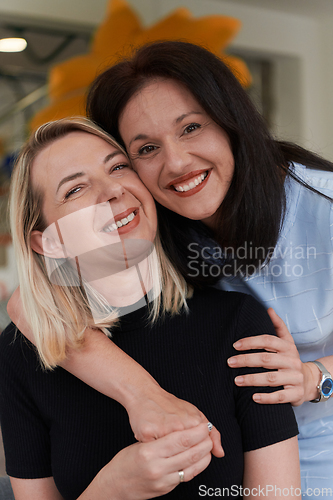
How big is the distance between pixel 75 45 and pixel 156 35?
85 centimetres

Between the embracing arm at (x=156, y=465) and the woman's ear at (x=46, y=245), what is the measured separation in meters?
0.44

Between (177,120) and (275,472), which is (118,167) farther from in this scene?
(275,472)

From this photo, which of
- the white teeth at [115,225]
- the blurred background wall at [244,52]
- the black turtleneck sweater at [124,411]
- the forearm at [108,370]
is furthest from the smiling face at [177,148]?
the blurred background wall at [244,52]

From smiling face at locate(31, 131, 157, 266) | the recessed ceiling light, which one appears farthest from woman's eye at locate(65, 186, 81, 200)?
the recessed ceiling light

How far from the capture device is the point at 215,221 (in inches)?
45.1

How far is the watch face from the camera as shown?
1054 mm

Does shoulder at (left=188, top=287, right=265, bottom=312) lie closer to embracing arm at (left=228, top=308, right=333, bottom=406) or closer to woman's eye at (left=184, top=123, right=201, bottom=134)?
embracing arm at (left=228, top=308, right=333, bottom=406)

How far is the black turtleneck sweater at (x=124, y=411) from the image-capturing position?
0.90 meters

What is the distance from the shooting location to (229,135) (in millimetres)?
1049

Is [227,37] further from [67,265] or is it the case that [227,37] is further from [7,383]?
[7,383]

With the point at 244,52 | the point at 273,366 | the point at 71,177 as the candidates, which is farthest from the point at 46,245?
the point at 244,52

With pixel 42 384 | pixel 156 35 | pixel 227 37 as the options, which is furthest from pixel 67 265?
pixel 227 37

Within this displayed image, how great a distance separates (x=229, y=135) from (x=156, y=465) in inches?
26.1

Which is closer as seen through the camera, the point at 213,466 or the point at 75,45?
the point at 213,466
